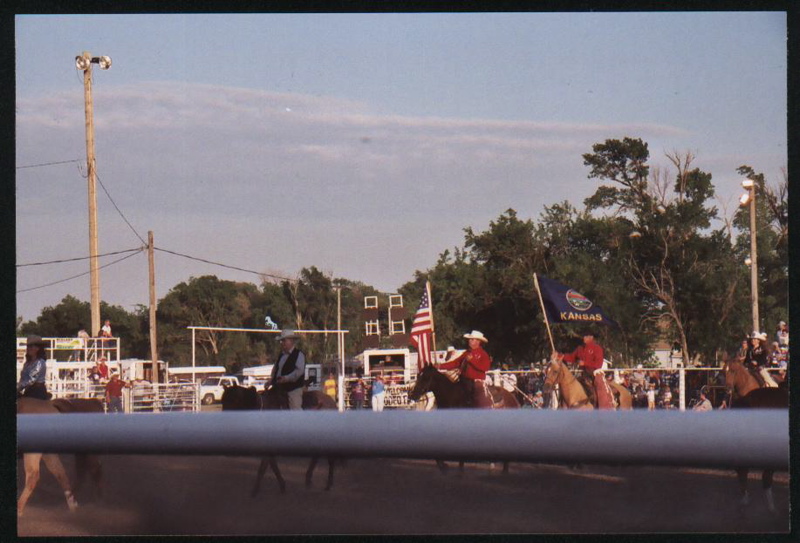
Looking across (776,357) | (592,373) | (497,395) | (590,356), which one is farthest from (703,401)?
(497,395)

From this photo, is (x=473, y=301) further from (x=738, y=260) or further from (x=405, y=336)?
(x=738, y=260)

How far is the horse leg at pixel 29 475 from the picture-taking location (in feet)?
4.74

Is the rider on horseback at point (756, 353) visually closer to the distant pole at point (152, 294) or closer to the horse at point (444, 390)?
the horse at point (444, 390)

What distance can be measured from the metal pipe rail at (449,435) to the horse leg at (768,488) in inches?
4.2

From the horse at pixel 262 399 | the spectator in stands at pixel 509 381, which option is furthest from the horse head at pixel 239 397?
the spectator in stands at pixel 509 381

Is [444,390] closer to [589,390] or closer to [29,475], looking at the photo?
[589,390]

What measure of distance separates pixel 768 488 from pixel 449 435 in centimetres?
48

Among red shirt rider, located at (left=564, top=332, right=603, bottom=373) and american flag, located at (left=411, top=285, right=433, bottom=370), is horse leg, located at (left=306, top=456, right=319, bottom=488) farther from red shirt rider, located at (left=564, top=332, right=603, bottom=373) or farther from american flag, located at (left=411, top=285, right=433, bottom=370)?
american flag, located at (left=411, top=285, right=433, bottom=370)

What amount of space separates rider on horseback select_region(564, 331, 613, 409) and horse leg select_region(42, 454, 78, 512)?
12.5 metres

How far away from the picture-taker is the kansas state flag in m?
21.7

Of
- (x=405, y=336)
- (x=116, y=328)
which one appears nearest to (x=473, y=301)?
(x=405, y=336)

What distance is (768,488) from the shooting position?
1.40m

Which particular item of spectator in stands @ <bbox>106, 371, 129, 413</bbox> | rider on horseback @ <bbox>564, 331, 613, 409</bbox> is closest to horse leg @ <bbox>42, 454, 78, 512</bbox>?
rider on horseback @ <bbox>564, 331, 613, 409</bbox>

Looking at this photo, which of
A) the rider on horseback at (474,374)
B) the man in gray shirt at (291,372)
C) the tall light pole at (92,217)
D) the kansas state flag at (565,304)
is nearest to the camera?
the man in gray shirt at (291,372)
